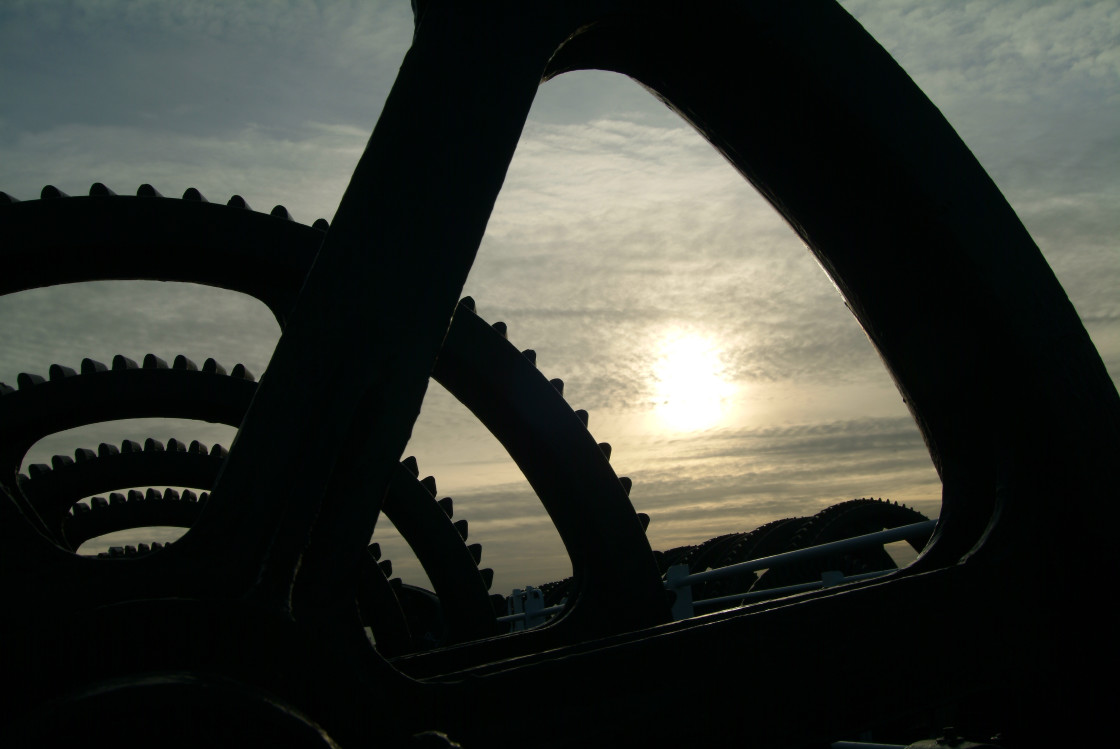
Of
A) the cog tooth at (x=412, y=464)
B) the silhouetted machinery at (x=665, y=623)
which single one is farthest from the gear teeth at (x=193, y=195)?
the cog tooth at (x=412, y=464)

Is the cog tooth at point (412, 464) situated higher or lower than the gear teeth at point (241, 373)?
lower

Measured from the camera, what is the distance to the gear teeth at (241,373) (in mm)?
6652

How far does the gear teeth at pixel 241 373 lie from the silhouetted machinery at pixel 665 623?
4.84 metres

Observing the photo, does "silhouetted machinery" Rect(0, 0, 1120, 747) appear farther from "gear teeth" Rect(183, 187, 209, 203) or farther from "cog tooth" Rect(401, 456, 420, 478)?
"cog tooth" Rect(401, 456, 420, 478)

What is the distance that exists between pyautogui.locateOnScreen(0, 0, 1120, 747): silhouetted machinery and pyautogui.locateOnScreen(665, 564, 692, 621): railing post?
448cm

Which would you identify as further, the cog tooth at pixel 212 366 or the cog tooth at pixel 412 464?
the cog tooth at pixel 412 464

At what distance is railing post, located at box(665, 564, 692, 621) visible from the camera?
6.53m

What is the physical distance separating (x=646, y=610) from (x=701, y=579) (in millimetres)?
3774

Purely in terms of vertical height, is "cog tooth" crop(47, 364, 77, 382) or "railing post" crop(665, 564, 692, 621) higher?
"cog tooth" crop(47, 364, 77, 382)

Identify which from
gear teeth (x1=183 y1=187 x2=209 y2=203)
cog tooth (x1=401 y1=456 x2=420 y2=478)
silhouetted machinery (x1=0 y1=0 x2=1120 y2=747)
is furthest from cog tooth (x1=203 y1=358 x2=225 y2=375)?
silhouetted machinery (x1=0 y1=0 x2=1120 y2=747)

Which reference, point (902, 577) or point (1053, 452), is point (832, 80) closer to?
point (1053, 452)

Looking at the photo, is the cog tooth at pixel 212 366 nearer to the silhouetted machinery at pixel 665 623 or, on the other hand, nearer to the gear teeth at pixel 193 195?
the gear teeth at pixel 193 195

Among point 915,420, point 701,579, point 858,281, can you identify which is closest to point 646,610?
point 915,420

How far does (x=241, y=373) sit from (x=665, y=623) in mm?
5862
